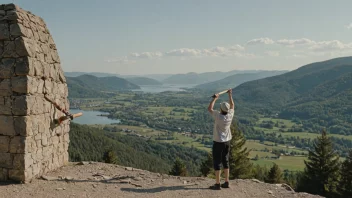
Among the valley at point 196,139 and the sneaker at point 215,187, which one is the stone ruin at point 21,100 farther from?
the valley at point 196,139

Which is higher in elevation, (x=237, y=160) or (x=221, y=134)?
(x=221, y=134)

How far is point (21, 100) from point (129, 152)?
74.5 meters

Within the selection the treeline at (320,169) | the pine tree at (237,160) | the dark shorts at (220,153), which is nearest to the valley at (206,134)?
the treeline at (320,169)

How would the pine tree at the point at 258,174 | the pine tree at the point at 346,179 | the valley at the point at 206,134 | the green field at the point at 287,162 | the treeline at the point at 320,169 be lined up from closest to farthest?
the pine tree at the point at 346,179 < the treeline at the point at 320,169 < the pine tree at the point at 258,174 < the green field at the point at 287,162 < the valley at the point at 206,134

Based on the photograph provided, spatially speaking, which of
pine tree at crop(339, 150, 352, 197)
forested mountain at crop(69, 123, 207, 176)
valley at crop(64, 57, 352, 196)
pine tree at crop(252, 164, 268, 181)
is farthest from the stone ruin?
forested mountain at crop(69, 123, 207, 176)

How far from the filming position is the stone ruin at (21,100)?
8.78m

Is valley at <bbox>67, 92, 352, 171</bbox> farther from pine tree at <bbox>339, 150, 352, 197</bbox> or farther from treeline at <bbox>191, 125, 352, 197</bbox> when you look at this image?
pine tree at <bbox>339, 150, 352, 197</bbox>

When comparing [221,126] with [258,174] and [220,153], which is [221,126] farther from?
[258,174]

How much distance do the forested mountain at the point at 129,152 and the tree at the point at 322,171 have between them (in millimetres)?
40556

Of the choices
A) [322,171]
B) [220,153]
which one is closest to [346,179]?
[322,171]

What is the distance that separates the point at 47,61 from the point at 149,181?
19.0 ft

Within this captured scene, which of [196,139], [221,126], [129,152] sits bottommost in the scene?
[196,139]

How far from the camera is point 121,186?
9.63 metres

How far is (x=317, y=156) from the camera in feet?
97.1
